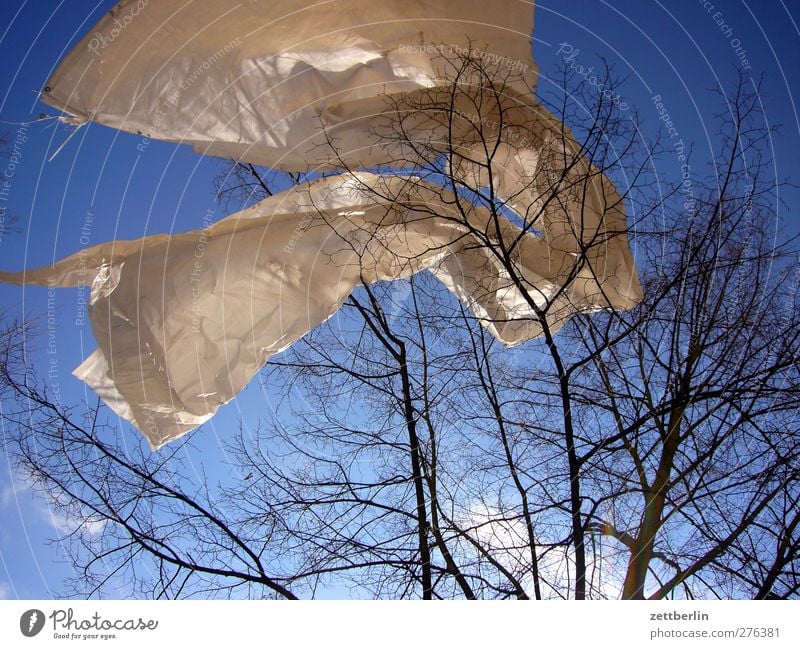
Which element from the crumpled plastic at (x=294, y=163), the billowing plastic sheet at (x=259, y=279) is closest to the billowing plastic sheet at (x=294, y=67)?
the crumpled plastic at (x=294, y=163)

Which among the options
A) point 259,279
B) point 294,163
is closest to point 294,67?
point 294,163

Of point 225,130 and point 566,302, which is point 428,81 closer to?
point 225,130

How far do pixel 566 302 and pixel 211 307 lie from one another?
195 cm

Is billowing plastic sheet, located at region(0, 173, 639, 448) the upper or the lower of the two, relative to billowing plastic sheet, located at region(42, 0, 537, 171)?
lower

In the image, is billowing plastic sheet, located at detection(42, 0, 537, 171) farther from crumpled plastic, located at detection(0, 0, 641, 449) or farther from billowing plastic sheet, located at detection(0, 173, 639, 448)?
billowing plastic sheet, located at detection(0, 173, 639, 448)

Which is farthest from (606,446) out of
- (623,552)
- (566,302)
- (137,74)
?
(137,74)

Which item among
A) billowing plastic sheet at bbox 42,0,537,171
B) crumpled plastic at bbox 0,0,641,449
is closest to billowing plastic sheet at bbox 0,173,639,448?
crumpled plastic at bbox 0,0,641,449

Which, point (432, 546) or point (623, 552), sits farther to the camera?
point (432, 546)

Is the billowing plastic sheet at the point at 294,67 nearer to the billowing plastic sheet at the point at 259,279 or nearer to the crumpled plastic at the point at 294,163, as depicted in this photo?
the crumpled plastic at the point at 294,163

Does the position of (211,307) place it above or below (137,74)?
below

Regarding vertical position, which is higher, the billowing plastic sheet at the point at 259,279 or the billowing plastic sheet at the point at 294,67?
the billowing plastic sheet at the point at 294,67

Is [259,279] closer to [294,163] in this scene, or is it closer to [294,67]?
[294,163]

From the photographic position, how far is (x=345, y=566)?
4215 millimetres

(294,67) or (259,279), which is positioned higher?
(294,67)
